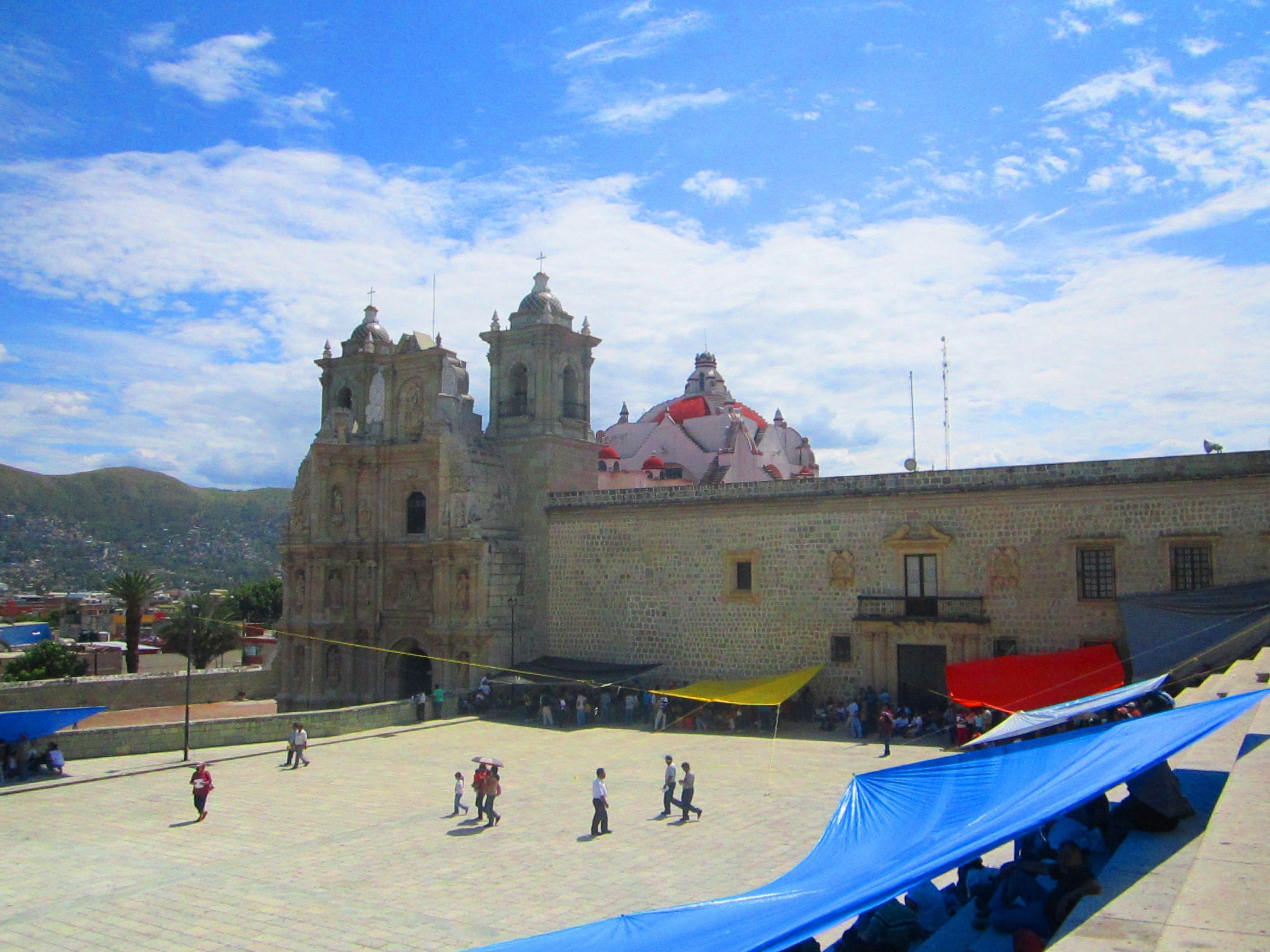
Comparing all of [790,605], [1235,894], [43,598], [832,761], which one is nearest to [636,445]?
[790,605]

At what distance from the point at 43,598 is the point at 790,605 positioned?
4057 inches

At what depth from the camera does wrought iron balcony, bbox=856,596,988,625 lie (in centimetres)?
2338

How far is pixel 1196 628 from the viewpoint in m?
19.8

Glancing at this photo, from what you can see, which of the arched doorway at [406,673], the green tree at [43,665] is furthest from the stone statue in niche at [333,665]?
the green tree at [43,665]

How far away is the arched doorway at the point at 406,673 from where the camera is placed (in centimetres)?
3097

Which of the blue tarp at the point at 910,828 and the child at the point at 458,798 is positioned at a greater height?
the blue tarp at the point at 910,828

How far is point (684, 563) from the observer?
89.8 feet

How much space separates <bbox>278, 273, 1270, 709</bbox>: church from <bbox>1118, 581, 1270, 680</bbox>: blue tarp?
107 cm

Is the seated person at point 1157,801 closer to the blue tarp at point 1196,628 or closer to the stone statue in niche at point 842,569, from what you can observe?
the blue tarp at point 1196,628

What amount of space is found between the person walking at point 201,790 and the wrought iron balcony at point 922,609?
15245mm

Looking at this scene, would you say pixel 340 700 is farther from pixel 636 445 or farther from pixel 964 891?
pixel 964 891

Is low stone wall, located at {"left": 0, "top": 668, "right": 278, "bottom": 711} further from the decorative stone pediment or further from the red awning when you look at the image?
the red awning

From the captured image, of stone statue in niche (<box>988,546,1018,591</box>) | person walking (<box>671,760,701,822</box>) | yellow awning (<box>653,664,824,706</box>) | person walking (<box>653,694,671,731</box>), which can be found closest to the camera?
person walking (<box>671,760,701,822</box>)

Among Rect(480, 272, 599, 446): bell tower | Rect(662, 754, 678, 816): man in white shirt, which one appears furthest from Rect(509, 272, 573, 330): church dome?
Rect(662, 754, 678, 816): man in white shirt
